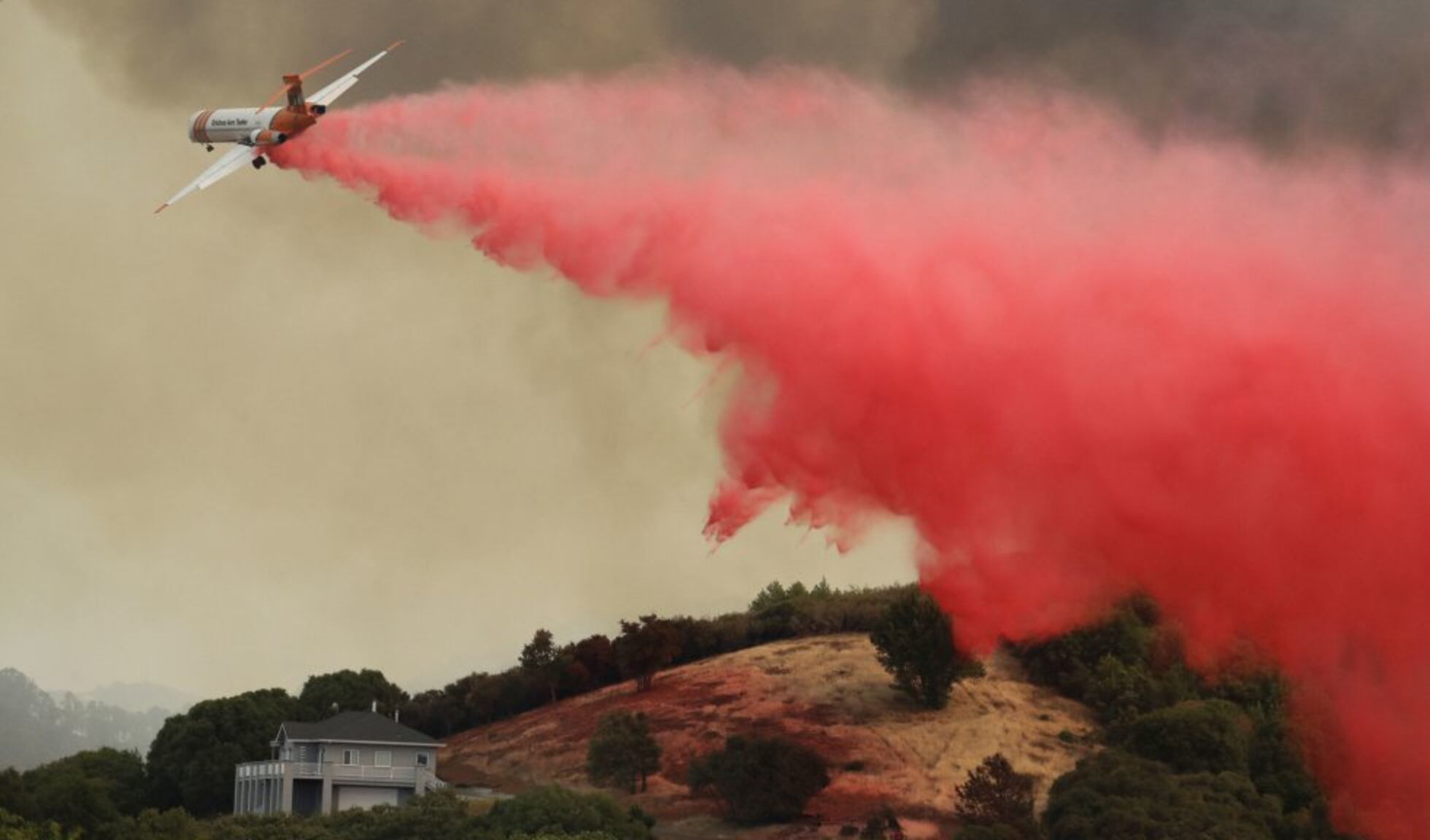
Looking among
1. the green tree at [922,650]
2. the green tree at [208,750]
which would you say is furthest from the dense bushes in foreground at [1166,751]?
the green tree at [208,750]

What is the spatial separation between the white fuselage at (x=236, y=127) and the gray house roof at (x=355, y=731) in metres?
32.1

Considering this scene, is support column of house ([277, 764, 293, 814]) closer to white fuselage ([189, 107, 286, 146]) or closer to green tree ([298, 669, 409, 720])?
green tree ([298, 669, 409, 720])

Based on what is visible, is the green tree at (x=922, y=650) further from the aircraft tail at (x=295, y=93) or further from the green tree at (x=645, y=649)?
the aircraft tail at (x=295, y=93)

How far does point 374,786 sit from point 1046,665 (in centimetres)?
3430

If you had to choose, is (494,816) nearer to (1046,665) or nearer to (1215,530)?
(1215,530)

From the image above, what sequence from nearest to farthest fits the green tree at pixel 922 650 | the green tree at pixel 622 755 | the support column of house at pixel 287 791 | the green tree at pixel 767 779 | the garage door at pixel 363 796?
the green tree at pixel 767 779, the support column of house at pixel 287 791, the green tree at pixel 622 755, the garage door at pixel 363 796, the green tree at pixel 922 650

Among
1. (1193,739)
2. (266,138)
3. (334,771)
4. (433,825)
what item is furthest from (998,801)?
(266,138)

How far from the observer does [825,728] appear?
92500 mm

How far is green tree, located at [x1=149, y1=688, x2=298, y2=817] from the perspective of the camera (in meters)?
90.1

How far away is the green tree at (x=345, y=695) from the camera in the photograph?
324 ft

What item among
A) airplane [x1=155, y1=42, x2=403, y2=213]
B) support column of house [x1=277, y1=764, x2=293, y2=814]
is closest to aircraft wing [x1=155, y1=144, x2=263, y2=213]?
airplane [x1=155, y1=42, x2=403, y2=213]

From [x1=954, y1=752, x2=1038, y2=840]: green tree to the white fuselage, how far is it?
36.2m

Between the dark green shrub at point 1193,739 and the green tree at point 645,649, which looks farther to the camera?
the green tree at point 645,649

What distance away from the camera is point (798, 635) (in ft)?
372
